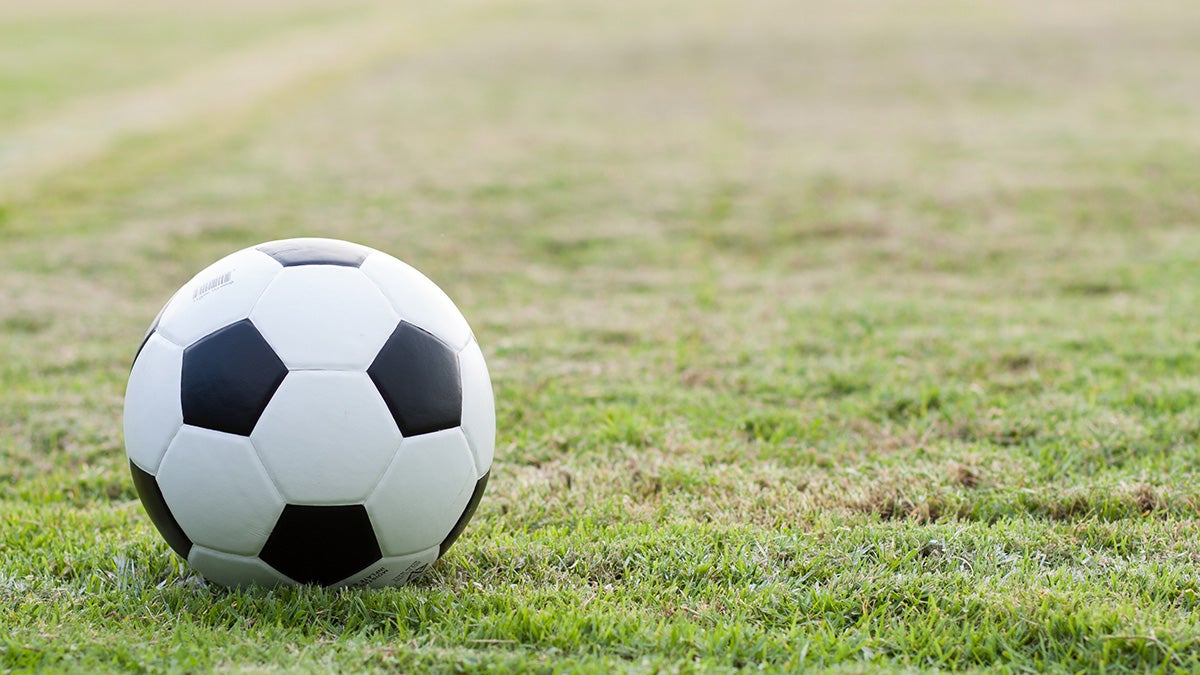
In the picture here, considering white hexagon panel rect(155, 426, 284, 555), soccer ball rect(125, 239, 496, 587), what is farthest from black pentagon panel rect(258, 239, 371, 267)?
white hexagon panel rect(155, 426, 284, 555)

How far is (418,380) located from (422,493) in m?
0.31

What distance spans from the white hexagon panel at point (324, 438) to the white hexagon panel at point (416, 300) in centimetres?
29

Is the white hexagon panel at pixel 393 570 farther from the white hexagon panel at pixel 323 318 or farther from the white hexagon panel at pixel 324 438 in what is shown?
the white hexagon panel at pixel 323 318

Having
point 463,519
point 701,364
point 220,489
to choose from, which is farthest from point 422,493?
point 701,364

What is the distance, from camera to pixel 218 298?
9.80 feet

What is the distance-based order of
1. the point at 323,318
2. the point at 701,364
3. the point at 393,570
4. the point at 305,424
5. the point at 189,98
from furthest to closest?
the point at 189,98, the point at 701,364, the point at 393,570, the point at 323,318, the point at 305,424

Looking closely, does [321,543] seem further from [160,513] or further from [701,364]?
[701,364]

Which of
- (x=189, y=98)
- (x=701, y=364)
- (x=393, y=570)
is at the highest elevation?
(x=189, y=98)

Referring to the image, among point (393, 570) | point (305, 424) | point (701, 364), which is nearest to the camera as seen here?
point (305, 424)

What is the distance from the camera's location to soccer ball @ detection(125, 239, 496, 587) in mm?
2812

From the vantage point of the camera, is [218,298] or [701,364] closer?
[218,298]

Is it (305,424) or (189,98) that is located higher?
(189,98)

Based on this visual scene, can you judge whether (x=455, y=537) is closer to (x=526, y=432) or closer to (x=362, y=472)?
(x=362, y=472)

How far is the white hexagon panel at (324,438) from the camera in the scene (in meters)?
2.79
